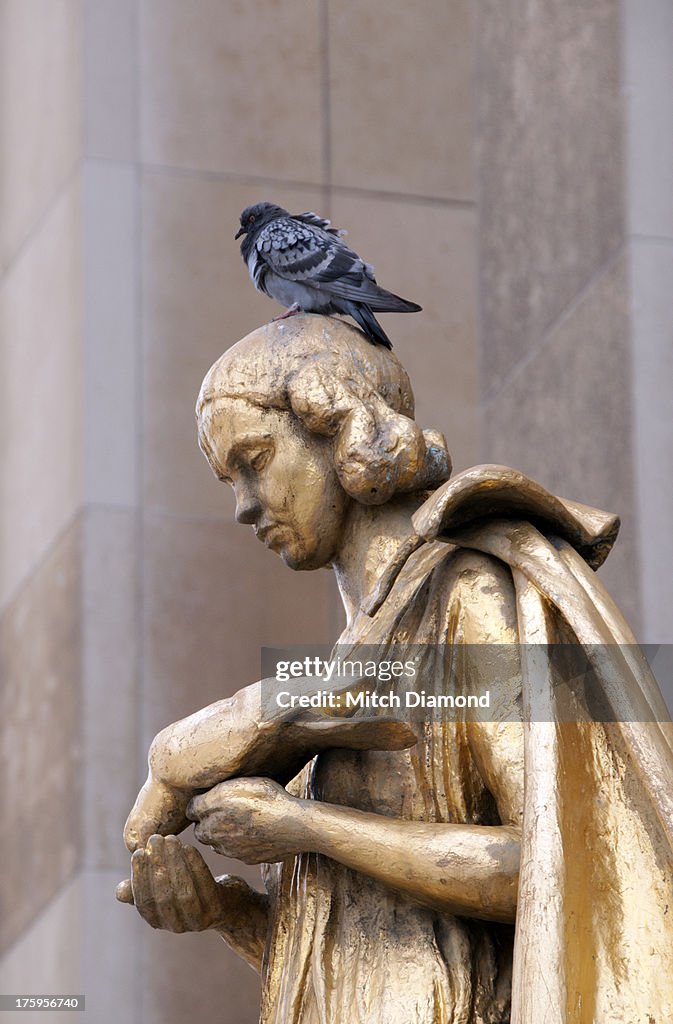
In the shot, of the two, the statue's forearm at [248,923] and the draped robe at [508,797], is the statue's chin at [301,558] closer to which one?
the draped robe at [508,797]

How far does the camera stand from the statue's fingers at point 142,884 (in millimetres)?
3299

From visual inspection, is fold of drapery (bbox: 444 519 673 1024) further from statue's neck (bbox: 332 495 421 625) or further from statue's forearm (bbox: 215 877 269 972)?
statue's forearm (bbox: 215 877 269 972)

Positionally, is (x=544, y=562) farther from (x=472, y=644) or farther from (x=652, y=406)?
(x=652, y=406)

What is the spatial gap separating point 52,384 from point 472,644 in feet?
11.7

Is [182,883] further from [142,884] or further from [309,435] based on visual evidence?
[309,435]

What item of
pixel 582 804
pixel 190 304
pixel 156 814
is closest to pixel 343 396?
pixel 156 814

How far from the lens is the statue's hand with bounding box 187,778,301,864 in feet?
10.5

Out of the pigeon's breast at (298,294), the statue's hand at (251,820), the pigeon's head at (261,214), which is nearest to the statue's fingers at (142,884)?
the statue's hand at (251,820)

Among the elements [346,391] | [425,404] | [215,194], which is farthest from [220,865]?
[346,391]

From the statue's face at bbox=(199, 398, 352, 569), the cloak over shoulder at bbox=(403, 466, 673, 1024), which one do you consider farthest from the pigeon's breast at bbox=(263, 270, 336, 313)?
the cloak over shoulder at bbox=(403, 466, 673, 1024)

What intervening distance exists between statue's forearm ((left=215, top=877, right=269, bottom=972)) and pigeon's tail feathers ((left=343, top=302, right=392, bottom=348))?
0.84 metres

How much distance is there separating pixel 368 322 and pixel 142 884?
100cm

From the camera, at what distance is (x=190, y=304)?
259 inches

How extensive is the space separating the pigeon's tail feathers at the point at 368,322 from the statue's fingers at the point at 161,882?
0.85 meters
